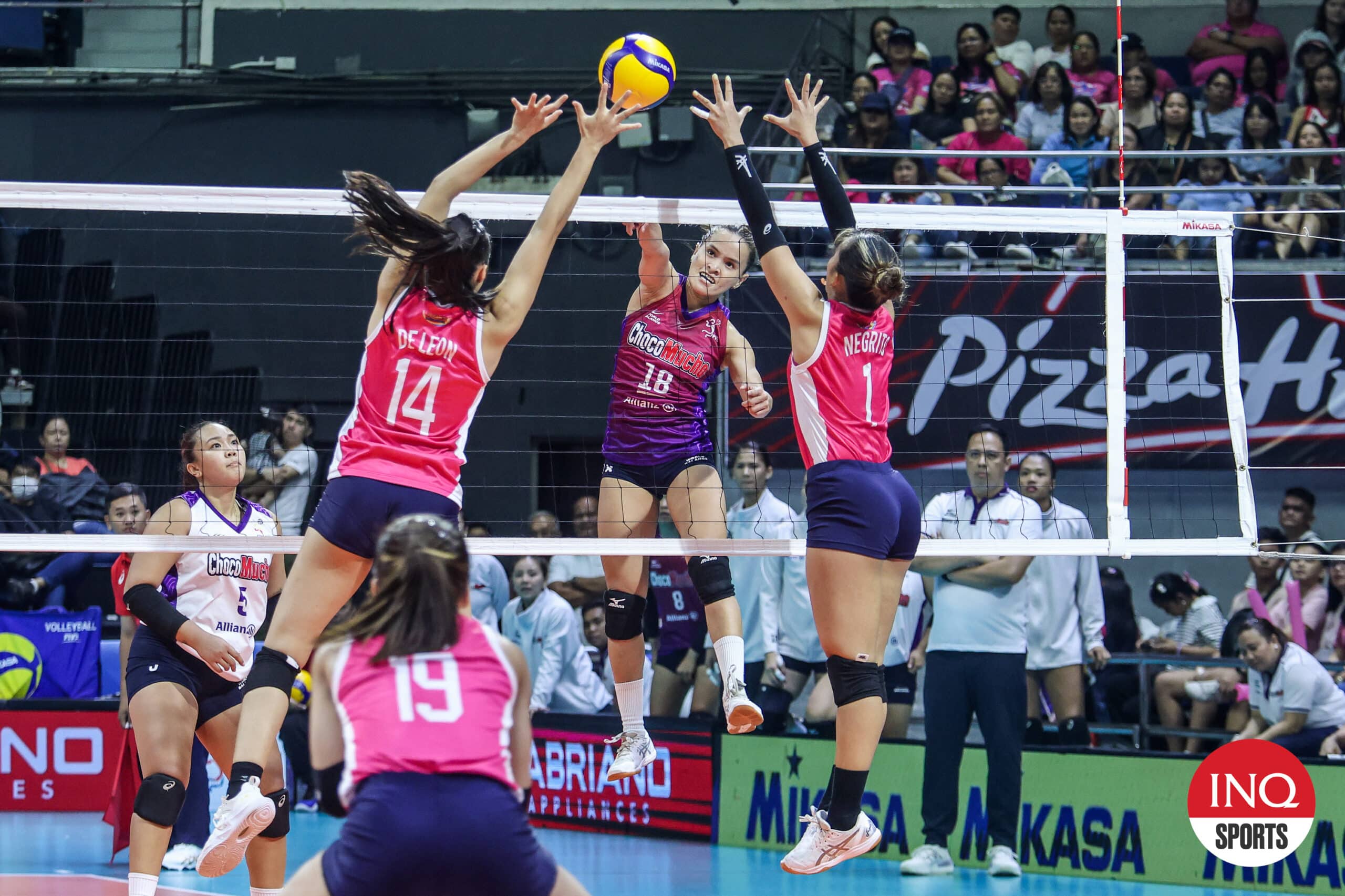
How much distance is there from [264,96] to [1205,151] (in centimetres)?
895

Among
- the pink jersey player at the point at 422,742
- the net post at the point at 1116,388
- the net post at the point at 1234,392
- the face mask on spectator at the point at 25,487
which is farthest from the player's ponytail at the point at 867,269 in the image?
the face mask on spectator at the point at 25,487

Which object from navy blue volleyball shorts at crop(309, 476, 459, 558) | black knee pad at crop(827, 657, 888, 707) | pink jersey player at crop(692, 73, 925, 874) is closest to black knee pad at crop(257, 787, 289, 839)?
navy blue volleyball shorts at crop(309, 476, 459, 558)

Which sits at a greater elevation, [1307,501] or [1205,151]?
[1205,151]

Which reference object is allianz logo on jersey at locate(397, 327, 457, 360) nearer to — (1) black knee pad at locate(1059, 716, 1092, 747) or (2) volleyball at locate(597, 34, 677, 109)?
(2) volleyball at locate(597, 34, 677, 109)

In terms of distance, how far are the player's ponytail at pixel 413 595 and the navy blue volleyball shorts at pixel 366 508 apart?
1.06m

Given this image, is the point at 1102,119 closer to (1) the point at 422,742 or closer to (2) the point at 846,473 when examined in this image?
(2) the point at 846,473

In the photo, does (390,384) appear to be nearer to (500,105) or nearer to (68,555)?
(68,555)

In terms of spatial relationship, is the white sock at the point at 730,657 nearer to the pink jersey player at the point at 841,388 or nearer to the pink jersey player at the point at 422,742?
the pink jersey player at the point at 841,388

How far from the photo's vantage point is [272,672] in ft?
17.3

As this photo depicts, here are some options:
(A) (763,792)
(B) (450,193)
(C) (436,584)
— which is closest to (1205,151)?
(A) (763,792)

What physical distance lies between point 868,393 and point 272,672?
2.46 metres

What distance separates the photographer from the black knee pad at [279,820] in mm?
6270

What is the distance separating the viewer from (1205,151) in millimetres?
10766

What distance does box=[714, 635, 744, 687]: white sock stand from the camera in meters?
6.38
